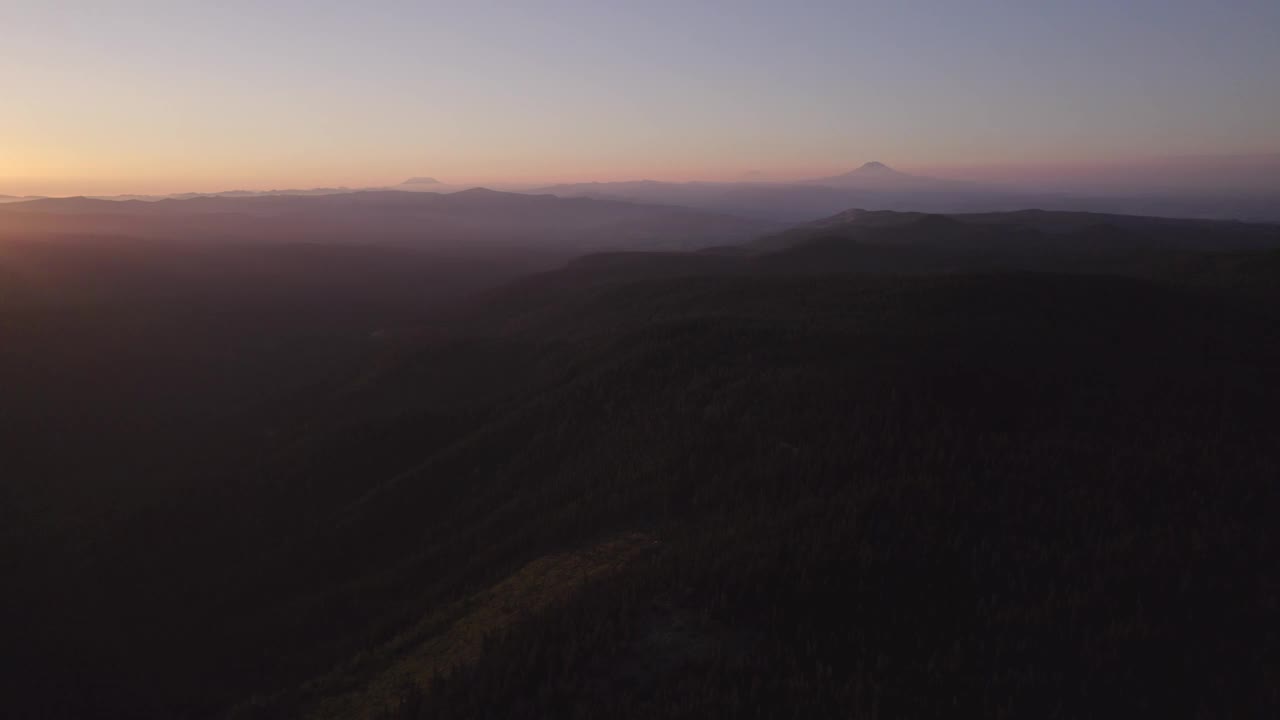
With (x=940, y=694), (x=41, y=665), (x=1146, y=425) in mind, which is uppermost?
(x=1146, y=425)

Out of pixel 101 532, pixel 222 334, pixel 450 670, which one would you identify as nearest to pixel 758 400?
pixel 450 670

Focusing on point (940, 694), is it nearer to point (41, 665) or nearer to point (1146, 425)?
point (1146, 425)

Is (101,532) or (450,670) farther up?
(450,670)

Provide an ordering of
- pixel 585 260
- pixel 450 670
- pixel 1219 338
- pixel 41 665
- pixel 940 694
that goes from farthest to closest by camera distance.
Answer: pixel 585 260
pixel 1219 338
pixel 41 665
pixel 450 670
pixel 940 694

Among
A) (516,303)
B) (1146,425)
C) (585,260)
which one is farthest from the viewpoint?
(585,260)

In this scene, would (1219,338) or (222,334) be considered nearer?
(1219,338)

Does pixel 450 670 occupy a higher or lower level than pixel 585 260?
lower

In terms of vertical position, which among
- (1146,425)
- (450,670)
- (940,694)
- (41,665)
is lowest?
(41,665)

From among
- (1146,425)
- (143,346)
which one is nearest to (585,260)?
(143,346)

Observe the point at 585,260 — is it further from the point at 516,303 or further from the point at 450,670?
the point at 450,670
